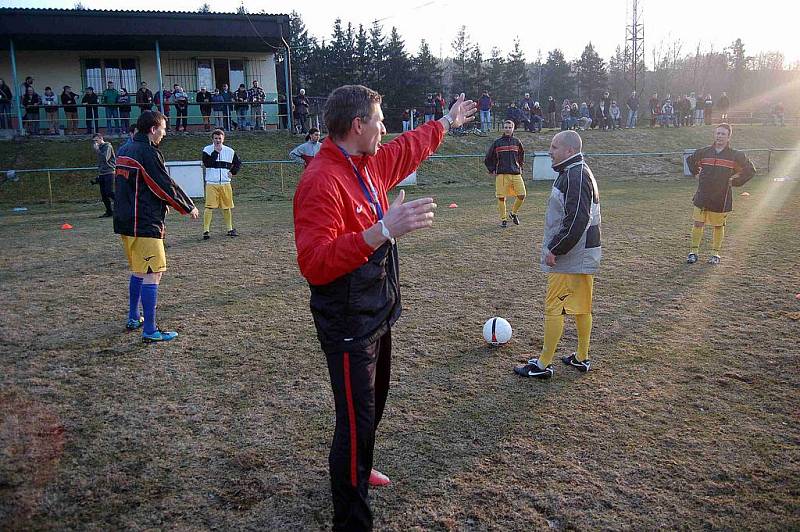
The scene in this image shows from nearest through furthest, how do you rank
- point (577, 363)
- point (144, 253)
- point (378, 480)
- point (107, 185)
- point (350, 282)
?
point (350, 282) → point (378, 480) → point (577, 363) → point (144, 253) → point (107, 185)

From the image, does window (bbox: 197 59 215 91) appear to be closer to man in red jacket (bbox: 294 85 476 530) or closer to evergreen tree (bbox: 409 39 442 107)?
evergreen tree (bbox: 409 39 442 107)

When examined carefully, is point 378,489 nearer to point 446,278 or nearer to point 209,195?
point 446,278

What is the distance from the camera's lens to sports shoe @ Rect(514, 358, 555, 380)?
16.6ft

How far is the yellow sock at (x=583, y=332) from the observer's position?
16.7 ft

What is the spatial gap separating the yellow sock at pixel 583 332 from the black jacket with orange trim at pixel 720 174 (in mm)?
4942

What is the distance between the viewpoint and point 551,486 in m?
3.51

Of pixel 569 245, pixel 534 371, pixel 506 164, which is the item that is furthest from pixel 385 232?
pixel 506 164

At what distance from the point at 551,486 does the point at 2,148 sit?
25.4m

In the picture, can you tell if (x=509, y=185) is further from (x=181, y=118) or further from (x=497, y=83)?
(x=497, y=83)

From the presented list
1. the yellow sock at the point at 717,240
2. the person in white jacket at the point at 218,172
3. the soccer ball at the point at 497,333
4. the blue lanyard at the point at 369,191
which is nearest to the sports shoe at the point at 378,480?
the blue lanyard at the point at 369,191

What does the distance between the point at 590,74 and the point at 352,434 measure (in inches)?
2786

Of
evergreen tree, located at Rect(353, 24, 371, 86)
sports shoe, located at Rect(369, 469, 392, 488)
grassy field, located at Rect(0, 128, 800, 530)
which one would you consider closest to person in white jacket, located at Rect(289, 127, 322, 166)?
grassy field, located at Rect(0, 128, 800, 530)

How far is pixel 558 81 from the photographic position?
225 ft

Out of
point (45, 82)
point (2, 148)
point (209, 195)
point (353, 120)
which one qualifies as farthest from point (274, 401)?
point (45, 82)
